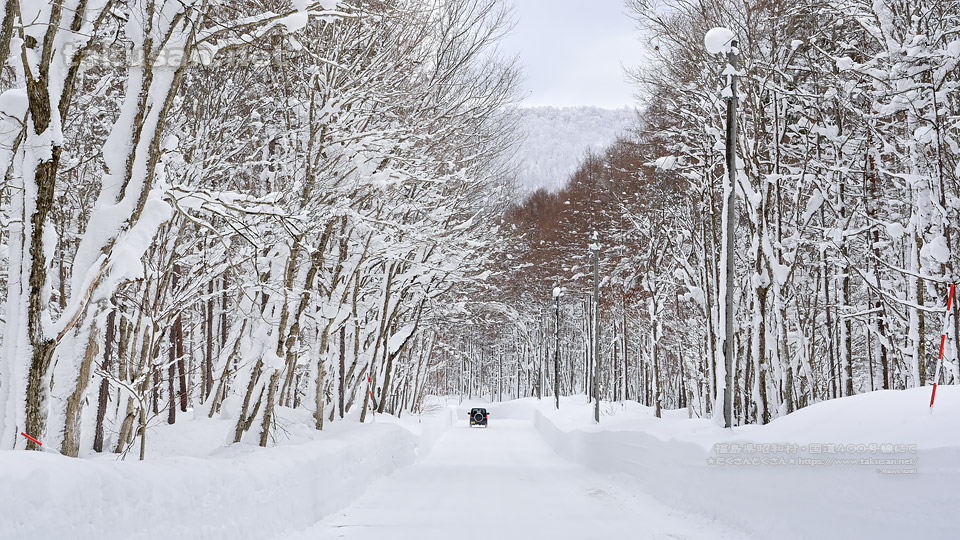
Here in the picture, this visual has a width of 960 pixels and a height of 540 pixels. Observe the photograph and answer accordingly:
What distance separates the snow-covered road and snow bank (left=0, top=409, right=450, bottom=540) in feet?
1.58

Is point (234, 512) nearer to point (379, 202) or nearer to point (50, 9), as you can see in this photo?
point (50, 9)

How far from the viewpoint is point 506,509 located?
35.6 feet

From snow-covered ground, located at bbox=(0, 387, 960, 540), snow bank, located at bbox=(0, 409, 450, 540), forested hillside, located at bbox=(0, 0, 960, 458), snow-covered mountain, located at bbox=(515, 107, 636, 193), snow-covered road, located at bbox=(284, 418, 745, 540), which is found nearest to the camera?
snow bank, located at bbox=(0, 409, 450, 540)

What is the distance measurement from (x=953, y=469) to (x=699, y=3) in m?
11.6

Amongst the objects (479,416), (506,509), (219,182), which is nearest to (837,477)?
(506,509)

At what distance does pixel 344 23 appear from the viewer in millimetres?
12203

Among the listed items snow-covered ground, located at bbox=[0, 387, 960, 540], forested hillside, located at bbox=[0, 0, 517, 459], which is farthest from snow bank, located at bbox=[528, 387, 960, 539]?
forested hillside, located at bbox=[0, 0, 517, 459]

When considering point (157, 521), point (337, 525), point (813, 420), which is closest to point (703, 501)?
point (813, 420)

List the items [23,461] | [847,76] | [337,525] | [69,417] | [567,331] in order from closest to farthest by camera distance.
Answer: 1. [23,461]
2. [69,417]
3. [337,525]
4. [847,76]
5. [567,331]

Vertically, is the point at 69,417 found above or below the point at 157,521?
above

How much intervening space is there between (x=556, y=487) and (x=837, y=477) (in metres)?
7.83

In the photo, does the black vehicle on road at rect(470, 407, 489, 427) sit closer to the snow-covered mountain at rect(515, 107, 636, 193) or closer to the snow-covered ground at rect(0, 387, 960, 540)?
the snow-covered ground at rect(0, 387, 960, 540)

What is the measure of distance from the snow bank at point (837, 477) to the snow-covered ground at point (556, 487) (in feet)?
0.05

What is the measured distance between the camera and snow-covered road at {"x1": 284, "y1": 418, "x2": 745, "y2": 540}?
8828 mm
